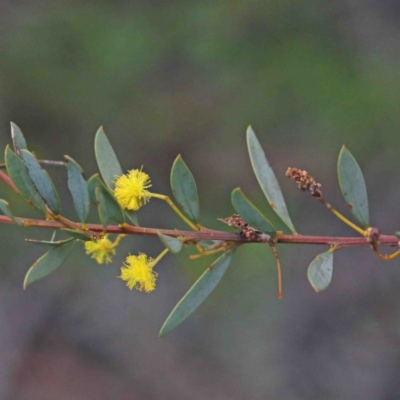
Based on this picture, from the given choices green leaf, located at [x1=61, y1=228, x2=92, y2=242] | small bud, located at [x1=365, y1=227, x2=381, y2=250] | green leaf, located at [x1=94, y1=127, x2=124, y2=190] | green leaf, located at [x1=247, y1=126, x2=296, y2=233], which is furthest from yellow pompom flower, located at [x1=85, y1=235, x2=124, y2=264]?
small bud, located at [x1=365, y1=227, x2=381, y2=250]

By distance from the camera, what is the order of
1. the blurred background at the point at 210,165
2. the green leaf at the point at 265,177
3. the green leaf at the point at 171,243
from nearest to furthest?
the green leaf at the point at 171,243 < the green leaf at the point at 265,177 < the blurred background at the point at 210,165

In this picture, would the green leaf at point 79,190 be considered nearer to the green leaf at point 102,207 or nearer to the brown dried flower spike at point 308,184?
the green leaf at point 102,207

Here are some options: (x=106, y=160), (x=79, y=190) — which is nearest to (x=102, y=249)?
(x=79, y=190)

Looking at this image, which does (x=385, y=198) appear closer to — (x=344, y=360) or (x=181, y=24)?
(x=344, y=360)

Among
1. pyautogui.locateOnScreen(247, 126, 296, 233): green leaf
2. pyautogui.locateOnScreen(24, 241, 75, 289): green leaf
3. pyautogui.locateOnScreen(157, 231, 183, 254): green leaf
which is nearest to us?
pyautogui.locateOnScreen(157, 231, 183, 254): green leaf

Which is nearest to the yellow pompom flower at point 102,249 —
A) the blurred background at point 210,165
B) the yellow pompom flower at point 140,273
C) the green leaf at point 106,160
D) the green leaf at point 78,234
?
the green leaf at point 78,234

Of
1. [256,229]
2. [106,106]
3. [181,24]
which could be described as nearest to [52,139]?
[106,106]

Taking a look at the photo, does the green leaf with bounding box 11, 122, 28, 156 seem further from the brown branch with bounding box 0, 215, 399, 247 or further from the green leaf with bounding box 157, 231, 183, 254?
the green leaf with bounding box 157, 231, 183, 254
